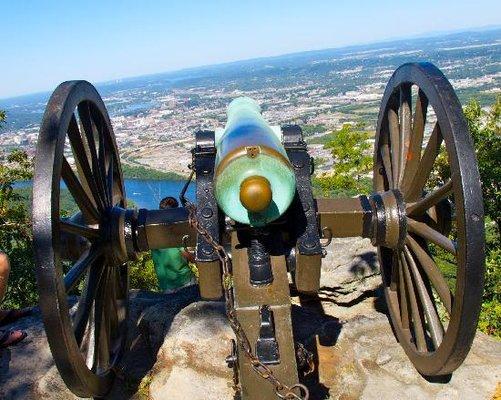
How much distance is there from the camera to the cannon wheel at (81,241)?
98.4 inches

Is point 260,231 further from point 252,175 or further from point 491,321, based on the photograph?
point 491,321

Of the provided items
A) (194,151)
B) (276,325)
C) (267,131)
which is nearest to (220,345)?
(276,325)

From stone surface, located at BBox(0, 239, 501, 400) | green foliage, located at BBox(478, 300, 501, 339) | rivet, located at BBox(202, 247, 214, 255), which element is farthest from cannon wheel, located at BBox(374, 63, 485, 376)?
green foliage, located at BBox(478, 300, 501, 339)

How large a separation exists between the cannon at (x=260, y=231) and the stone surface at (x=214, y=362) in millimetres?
216

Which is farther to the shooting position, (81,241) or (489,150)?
(489,150)

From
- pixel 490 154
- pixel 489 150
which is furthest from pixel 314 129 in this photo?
pixel 490 154

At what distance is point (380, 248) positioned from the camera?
13.7 feet

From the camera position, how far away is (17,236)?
10.8m

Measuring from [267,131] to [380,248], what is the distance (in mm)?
1750

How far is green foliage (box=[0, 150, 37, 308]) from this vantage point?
10.8m

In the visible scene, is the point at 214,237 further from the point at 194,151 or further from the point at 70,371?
the point at 70,371

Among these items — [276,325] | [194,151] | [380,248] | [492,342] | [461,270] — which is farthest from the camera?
[380,248]

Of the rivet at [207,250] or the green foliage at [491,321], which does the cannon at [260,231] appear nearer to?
the rivet at [207,250]

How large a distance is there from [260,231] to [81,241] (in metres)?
1.19
